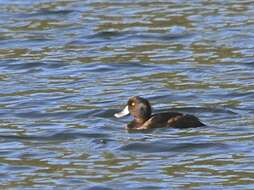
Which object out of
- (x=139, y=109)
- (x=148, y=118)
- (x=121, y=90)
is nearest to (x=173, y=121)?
(x=148, y=118)

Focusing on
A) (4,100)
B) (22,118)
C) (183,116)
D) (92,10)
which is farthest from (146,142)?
(92,10)

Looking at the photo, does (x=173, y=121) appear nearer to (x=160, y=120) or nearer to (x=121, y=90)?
(x=160, y=120)

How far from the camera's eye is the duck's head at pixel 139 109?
16.9 m

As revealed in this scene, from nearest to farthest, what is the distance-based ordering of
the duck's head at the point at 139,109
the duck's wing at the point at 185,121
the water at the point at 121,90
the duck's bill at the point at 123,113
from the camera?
the water at the point at 121,90
the duck's wing at the point at 185,121
the duck's head at the point at 139,109
the duck's bill at the point at 123,113

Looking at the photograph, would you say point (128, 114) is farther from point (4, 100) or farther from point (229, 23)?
point (229, 23)

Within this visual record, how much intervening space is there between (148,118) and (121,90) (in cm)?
230

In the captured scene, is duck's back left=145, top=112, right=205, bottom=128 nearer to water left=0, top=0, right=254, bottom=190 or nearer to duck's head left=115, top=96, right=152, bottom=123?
water left=0, top=0, right=254, bottom=190

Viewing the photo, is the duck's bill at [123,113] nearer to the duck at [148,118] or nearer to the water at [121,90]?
the duck at [148,118]

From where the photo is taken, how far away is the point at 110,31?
24.2 metres

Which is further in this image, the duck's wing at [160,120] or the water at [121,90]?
the duck's wing at [160,120]

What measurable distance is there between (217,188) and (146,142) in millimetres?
2806

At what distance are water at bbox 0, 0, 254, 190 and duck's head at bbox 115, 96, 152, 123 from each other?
247 mm

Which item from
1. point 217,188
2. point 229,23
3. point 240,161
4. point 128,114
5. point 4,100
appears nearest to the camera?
point 217,188

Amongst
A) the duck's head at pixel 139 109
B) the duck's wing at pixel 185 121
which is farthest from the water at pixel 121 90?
the duck's head at pixel 139 109
